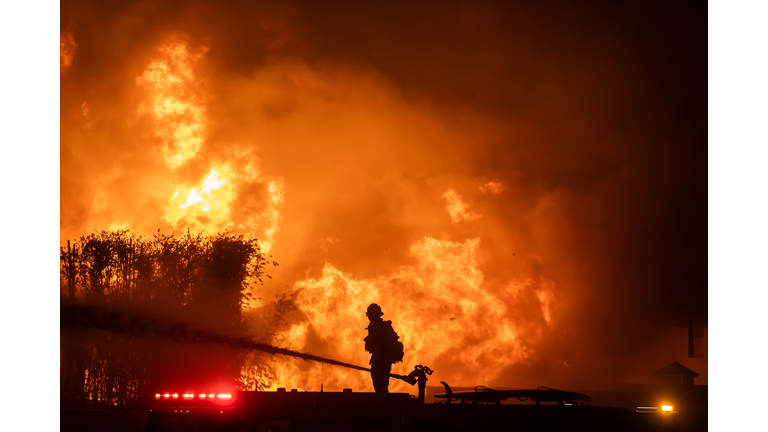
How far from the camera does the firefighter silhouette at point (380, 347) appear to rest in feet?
45.3

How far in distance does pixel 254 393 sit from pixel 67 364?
24.2 meters

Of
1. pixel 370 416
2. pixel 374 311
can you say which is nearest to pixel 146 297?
pixel 374 311

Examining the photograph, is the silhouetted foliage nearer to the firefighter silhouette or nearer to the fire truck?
the firefighter silhouette

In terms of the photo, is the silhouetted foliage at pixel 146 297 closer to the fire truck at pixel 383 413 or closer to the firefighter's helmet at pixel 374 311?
the firefighter's helmet at pixel 374 311

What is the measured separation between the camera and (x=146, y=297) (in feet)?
106

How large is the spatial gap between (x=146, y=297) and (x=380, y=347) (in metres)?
21.8

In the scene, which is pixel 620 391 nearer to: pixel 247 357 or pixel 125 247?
pixel 247 357

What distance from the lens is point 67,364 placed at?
101 feet

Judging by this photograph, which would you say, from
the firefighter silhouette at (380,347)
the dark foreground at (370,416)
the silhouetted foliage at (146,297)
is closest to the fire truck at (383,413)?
the dark foreground at (370,416)

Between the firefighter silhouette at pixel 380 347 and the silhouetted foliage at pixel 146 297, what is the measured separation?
18.1 metres

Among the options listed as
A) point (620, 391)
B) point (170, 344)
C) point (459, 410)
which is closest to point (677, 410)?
point (459, 410)

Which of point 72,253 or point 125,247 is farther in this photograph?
point 125,247

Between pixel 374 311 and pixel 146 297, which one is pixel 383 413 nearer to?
pixel 374 311

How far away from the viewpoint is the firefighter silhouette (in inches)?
543
